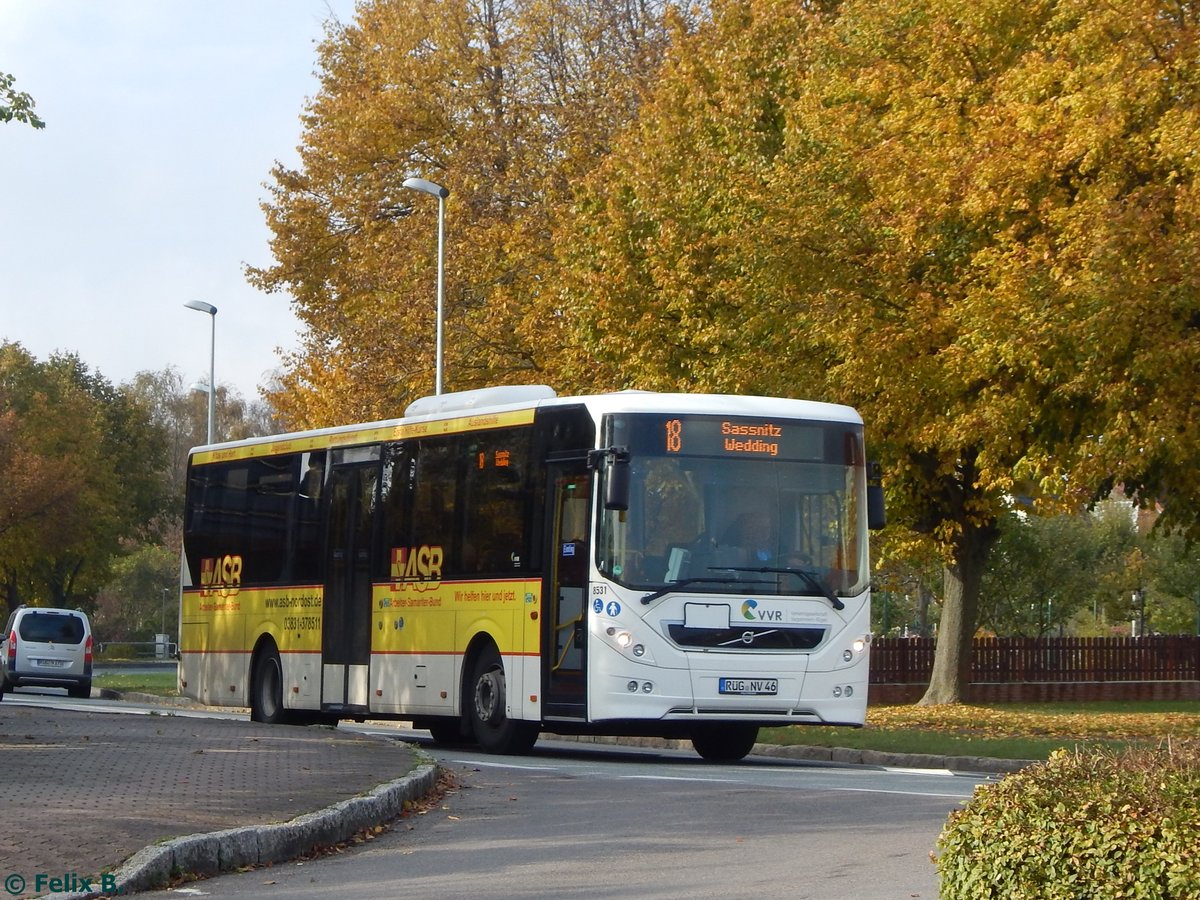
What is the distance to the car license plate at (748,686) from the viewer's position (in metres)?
17.8

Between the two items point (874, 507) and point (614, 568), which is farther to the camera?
point (874, 507)

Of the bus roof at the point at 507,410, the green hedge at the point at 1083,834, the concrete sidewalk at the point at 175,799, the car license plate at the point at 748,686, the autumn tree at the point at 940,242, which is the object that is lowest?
the concrete sidewalk at the point at 175,799

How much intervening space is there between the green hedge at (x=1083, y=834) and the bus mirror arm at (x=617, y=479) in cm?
950

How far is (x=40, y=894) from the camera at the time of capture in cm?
835

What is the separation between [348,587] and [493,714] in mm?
3607

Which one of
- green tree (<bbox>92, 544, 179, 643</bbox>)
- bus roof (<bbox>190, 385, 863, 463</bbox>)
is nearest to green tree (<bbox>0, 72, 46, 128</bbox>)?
bus roof (<bbox>190, 385, 863, 463</bbox>)

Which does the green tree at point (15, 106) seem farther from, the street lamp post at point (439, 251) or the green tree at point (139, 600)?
the green tree at point (139, 600)

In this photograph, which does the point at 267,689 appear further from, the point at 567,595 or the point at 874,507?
the point at 874,507

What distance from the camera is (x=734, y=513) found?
1794cm

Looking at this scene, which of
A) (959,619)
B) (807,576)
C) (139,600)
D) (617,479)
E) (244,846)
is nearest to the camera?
(244,846)

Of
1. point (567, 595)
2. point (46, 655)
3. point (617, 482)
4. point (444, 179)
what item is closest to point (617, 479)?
point (617, 482)

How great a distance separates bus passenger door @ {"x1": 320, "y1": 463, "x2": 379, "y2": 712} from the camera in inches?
866

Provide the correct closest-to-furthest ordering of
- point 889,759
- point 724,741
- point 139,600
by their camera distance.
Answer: point 889,759, point 724,741, point 139,600

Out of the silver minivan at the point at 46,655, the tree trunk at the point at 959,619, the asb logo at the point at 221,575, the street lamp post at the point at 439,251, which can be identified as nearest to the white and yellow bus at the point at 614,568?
the asb logo at the point at 221,575
